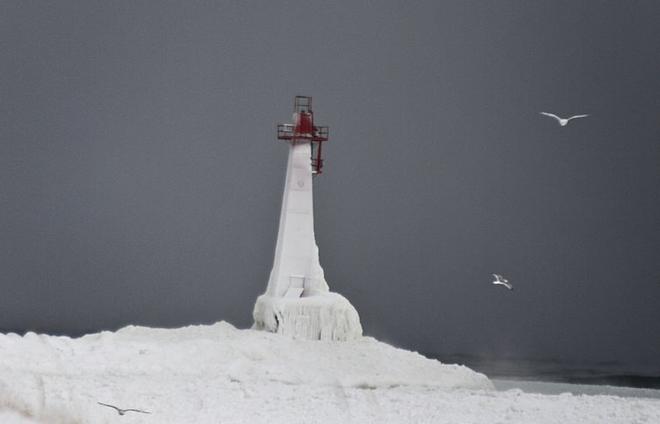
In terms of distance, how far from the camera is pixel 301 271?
45.7 meters

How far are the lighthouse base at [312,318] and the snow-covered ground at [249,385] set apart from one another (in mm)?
601

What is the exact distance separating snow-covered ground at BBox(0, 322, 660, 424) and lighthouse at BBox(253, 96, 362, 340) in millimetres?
787

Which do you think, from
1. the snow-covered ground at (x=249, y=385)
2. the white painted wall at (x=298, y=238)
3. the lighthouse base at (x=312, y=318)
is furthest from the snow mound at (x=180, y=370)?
the white painted wall at (x=298, y=238)

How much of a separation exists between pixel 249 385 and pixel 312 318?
6.38 m

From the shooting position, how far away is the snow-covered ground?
113 ft

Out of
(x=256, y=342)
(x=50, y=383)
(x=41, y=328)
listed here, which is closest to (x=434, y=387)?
(x=256, y=342)

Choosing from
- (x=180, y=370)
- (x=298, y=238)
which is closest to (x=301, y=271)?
(x=298, y=238)

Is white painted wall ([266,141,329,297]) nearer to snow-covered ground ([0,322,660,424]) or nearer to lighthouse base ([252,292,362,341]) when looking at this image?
lighthouse base ([252,292,362,341])

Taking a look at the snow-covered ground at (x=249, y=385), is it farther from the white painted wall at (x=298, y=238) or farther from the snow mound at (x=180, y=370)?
the white painted wall at (x=298, y=238)

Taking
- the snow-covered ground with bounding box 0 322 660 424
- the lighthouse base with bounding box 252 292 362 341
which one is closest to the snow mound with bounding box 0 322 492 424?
the snow-covered ground with bounding box 0 322 660 424

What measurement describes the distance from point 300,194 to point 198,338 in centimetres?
629

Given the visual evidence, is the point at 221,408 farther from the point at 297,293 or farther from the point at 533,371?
the point at 533,371

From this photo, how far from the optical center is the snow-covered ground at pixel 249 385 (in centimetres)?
3441

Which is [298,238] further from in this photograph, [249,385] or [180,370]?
[249,385]
